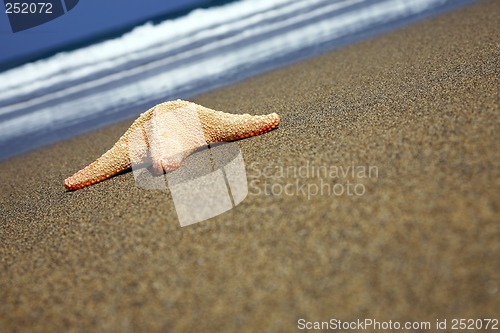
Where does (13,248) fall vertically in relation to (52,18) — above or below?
below

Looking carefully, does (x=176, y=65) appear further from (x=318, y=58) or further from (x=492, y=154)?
(x=492, y=154)

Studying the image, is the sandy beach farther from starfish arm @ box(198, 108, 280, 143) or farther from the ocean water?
the ocean water

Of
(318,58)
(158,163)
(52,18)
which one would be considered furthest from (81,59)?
(158,163)
